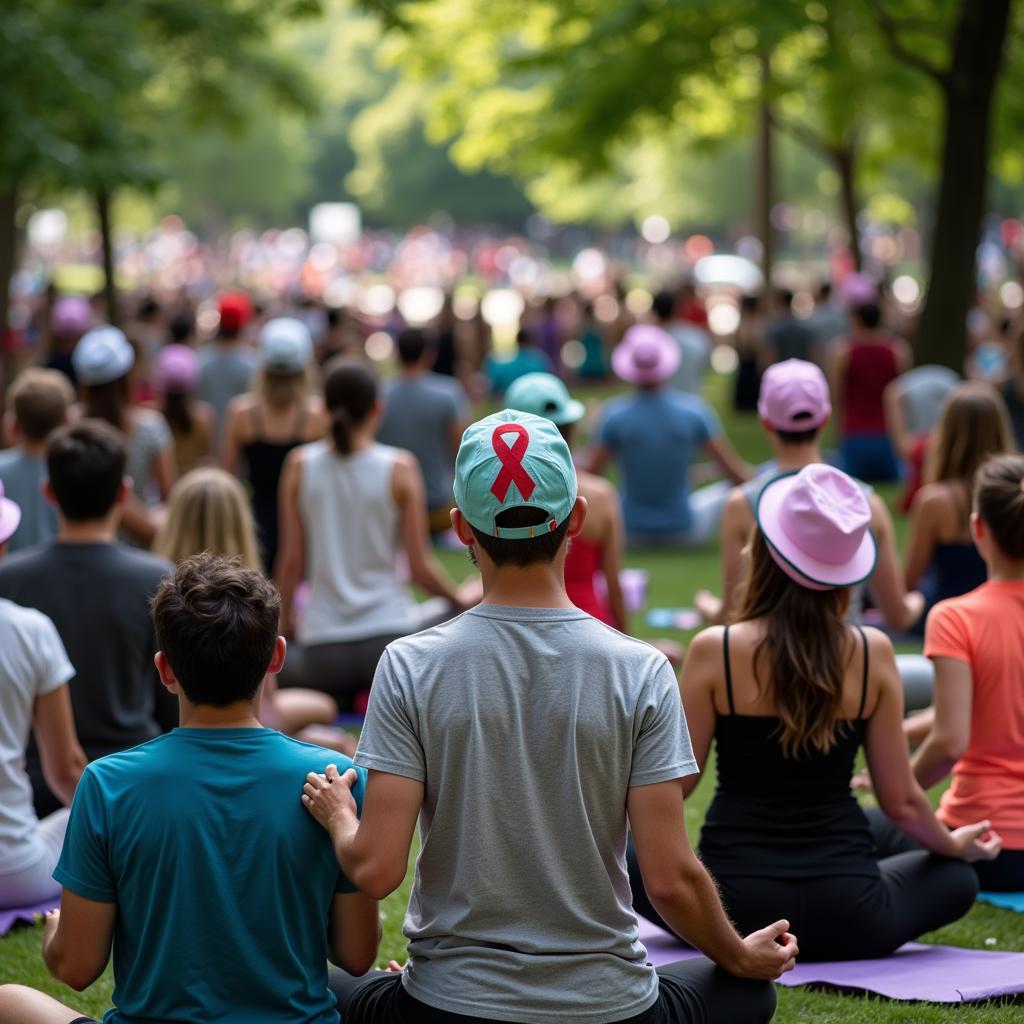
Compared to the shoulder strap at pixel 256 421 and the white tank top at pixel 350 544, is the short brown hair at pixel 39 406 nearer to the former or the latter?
the white tank top at pixel 350 544

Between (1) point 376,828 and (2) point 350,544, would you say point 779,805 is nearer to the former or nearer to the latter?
(1) point 376,828

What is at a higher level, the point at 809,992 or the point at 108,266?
the point at 108,266

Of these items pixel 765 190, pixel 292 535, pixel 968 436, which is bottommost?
pixel 292 535

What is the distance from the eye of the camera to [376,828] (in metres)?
3.39

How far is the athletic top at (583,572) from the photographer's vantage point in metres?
7.61

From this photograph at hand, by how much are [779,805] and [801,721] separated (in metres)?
0.28

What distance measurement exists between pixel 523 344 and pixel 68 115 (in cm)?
603

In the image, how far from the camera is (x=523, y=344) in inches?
753

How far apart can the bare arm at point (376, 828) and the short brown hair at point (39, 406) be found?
4334mm

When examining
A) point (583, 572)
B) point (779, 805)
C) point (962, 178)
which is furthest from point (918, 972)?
point (962, 178)

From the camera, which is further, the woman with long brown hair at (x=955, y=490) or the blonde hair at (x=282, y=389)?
the blonde hair at (x=282, y=389)

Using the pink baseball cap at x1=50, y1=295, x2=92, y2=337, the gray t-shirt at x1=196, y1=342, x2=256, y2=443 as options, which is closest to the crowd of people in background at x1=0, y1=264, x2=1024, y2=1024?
the gray t-shirt at x1=196, y1=342, x2=256, y2=443

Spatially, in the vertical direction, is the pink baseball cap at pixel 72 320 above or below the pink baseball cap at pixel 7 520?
above

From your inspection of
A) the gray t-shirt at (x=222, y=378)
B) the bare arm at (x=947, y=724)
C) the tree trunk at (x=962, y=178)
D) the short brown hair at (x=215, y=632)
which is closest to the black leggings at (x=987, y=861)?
the bare arm at (x=947, y=724)
